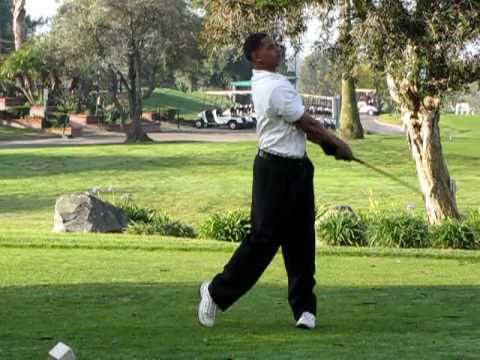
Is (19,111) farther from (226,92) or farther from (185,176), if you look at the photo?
(226,92)

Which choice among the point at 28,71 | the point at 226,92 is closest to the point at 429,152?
the point at 28,71

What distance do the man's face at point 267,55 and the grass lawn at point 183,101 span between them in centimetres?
8080

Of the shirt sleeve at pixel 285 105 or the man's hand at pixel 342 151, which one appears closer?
the shirt sleeve at pixel 285 105

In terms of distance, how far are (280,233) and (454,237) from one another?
1102 centimetres

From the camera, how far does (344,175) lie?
3656cm

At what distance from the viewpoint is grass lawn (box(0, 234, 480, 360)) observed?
21.2 ft

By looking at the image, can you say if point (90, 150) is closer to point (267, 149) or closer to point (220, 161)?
point (220, 161)

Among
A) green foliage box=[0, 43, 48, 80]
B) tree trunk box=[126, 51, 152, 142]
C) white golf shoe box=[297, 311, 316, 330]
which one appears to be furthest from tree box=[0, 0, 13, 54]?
white golf shoe box=[297, 311, 316, 330]

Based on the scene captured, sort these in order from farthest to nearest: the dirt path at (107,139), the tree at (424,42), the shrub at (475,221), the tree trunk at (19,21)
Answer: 1. the tree trunk at (19,21)
2. the dirt path at (107,139)
3. the shrub at (475,221)
4. the tree at (424,42)

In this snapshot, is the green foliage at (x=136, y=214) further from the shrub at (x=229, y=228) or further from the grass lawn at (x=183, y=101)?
the grass lawn at (x=183, y=101)

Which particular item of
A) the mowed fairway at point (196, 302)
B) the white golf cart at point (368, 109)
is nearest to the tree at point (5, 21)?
the white golf cart at point (368, 109)

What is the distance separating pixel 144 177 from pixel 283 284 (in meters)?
25.8

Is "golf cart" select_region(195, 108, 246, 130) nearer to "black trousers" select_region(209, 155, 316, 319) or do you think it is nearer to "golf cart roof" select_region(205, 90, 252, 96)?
"golf cart roof" select_region(205, 90, 252, 96)

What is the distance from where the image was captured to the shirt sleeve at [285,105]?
23.3 feet
